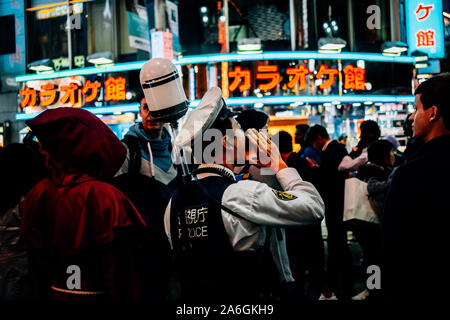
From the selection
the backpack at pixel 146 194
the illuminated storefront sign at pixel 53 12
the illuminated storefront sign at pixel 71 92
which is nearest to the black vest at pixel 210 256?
the backpack at pixel 146 194

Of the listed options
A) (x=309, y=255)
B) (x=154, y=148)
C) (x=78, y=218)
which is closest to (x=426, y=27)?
(x=309, y=255)

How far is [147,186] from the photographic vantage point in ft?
12.4

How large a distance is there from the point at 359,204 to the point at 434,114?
2910 millimetres

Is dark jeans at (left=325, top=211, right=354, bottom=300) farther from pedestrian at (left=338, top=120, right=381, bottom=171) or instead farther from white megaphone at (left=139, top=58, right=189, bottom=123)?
white megaphone at (left=139, top=58, right=189, bottom=123)

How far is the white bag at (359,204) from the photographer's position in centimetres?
482

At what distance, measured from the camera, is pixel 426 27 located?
47.2ft

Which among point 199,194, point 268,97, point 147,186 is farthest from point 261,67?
point 199,194

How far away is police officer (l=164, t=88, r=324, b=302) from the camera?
7.23 feet

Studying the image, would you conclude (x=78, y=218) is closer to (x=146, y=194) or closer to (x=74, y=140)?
(x=74, y=140)

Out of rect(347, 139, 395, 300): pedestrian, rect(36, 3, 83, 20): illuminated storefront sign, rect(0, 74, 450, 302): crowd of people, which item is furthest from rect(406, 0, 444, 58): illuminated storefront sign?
rect(0, 74, 450, 302): crowd of people

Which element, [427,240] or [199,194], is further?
[199,194]

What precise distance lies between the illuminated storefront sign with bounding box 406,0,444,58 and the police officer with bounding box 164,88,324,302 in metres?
14.4
